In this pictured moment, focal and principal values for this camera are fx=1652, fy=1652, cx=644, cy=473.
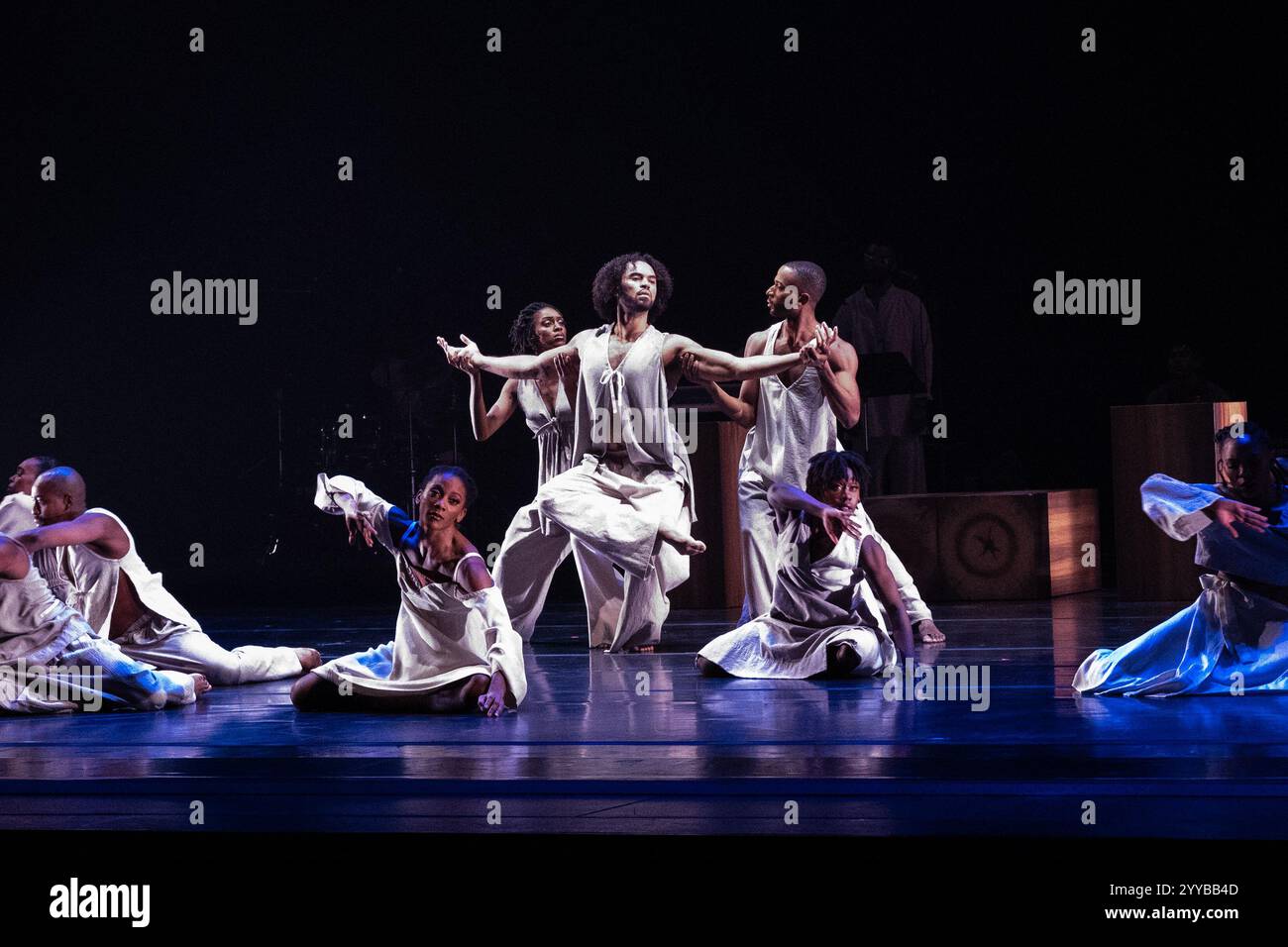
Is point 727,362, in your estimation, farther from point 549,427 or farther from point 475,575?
point 475,575

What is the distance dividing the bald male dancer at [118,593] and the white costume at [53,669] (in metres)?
0.18

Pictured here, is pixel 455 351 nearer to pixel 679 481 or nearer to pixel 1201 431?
pixel 679 481

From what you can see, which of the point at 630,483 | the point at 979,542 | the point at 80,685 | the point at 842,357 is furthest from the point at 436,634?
the point at 979,542

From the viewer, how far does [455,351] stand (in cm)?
635

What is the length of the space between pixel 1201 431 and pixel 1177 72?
3114mm

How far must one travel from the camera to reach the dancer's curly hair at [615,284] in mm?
6684

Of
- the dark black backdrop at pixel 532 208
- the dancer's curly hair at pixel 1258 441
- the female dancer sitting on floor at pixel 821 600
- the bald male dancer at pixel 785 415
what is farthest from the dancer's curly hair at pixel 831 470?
the dark black backdrop at pixel 532 208

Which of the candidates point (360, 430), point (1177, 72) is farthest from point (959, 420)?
point (360, 430)

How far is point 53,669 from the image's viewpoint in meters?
4.98

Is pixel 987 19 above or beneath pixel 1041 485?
above

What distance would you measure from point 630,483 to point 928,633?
1.31 meters

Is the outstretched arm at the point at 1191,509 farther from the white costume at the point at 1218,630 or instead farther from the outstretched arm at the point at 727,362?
the outstretched arm at the point at 727,362
